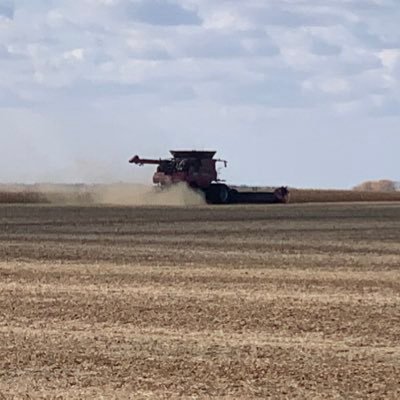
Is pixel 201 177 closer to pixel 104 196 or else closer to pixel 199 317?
pixel 104 196

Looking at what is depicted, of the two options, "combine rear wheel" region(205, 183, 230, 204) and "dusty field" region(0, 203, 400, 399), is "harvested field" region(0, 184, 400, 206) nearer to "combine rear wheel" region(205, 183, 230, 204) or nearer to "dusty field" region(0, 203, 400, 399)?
"combine rear wheel" region(205, 183, 230, 204)

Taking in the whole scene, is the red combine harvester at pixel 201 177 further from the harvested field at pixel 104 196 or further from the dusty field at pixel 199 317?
the dusty field at pixel 199 317

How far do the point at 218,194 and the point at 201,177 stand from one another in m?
1.18

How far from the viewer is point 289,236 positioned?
33406 mm

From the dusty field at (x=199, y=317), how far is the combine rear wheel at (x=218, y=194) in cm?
2747

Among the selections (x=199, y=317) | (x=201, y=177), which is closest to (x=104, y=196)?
(x=201, y=177)

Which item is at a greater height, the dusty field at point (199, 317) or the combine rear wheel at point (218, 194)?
the combine rear wheel at point (218, 194)

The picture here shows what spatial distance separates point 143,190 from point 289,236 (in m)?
29.1

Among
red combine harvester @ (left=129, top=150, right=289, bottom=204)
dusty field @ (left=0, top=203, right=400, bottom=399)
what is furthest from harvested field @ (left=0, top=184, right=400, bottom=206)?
dusty field @ (left=0, top=203, right=400, bottom=399)

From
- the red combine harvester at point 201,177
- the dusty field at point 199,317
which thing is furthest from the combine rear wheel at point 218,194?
the dusty field at point 199,317

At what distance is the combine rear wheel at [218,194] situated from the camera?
6047 centimetres

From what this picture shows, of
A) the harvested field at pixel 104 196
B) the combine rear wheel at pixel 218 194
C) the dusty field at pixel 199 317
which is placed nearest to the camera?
the dusty field at pixel 199 317

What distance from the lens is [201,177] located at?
6034 centimetres

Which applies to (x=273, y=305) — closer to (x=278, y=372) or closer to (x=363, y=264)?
(x=278, y=372)
